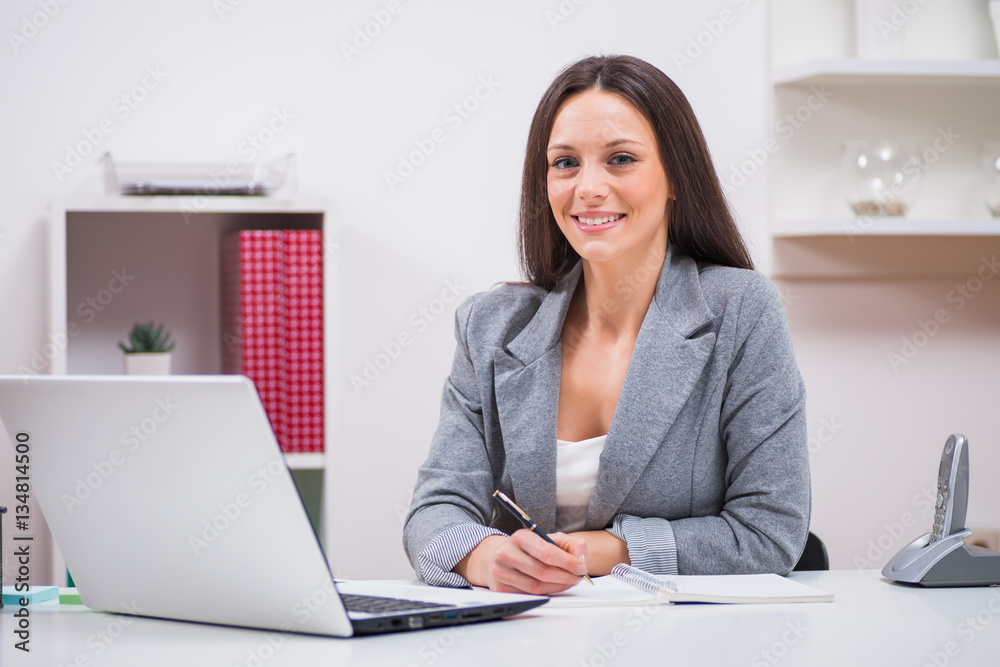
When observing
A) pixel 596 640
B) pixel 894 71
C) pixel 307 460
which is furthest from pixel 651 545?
pixel 894 71

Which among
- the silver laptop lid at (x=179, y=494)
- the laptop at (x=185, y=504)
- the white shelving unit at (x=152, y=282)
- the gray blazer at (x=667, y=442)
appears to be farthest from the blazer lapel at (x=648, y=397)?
the white shelving unit at (x=152, y=282)

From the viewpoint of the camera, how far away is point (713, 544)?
1278mm

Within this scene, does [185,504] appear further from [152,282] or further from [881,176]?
[881,176]

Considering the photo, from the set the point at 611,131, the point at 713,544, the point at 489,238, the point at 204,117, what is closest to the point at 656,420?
the point at 713,544

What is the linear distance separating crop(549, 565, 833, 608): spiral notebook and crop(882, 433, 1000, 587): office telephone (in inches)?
5.3

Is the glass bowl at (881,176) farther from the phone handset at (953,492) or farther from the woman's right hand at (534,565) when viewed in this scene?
the woman's right hand at (534,565)

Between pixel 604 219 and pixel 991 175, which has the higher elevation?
pixel 991 175

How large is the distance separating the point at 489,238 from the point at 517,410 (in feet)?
3.00

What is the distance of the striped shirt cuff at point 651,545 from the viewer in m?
1.26

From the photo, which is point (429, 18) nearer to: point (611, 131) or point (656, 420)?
point (611, 131)

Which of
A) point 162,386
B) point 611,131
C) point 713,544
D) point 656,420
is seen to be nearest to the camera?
point 162,386

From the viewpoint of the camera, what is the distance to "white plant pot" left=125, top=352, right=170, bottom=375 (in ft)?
6.50

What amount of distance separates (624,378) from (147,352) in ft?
3.44

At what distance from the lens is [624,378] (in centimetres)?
150
